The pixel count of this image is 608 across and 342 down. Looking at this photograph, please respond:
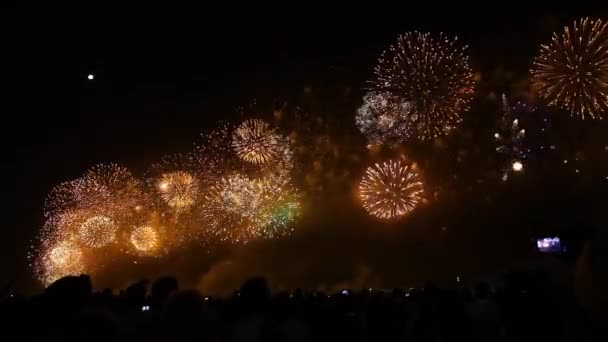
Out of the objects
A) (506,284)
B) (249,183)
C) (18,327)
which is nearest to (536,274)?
(506,284)

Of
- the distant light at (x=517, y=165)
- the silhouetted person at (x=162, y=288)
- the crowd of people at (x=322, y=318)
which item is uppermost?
the distant light at (x=517, y=165)

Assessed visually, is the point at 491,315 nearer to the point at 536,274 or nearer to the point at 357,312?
the point at 536,274

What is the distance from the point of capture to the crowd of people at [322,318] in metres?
5.43

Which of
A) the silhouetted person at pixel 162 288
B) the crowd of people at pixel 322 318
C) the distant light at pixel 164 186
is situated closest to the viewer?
the crowd of people at pixel 322 318

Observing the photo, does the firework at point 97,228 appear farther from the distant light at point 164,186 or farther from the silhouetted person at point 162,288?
the silhouetted person at point 162,288

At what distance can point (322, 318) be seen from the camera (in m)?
5.89

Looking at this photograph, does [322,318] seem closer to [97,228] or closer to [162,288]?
[162,288]

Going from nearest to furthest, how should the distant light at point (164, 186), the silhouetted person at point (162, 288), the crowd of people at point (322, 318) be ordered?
the crowd of people at point (322, 318) < the silhouetted person at point (162, 288) < the distant light at point (164, 186)

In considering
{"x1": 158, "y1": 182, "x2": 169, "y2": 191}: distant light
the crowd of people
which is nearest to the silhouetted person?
the crowd of people

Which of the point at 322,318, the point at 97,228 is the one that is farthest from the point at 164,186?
the point at 322,318

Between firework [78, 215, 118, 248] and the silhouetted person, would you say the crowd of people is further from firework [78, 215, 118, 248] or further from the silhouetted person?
firework [78, 215, 118, 248]

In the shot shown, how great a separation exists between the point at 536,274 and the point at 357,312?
1985mm

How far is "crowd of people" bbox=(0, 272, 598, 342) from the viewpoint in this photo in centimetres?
543

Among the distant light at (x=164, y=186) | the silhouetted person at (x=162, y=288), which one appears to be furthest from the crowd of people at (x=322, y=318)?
the distant light at (x=164, y=186)
